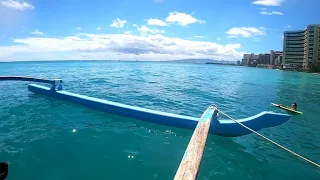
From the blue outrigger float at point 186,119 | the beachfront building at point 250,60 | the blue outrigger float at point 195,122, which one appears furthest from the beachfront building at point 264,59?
the blue outrigger float at point 186,119

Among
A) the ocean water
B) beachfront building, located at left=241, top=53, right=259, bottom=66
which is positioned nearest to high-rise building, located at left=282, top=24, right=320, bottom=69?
beachfront building, located at left=241, top=53, right=259, bottom=66

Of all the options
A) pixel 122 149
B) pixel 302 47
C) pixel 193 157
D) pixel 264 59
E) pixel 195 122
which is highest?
pixel 302 47

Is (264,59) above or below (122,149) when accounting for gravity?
above

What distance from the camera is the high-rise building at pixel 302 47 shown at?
9731cm

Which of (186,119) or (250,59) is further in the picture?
(250,59)

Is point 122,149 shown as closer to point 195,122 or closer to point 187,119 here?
point 187,119

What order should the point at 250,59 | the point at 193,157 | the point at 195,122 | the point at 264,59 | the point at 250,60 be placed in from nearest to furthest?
1. the point at 193,157
2. the point at 195,122
3. the point at 264,59
4. the point at 250,60
5. the point at 250,59

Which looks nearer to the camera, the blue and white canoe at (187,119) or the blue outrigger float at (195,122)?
the blue outrigger float at (195,122)

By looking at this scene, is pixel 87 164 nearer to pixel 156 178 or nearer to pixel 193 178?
pixel 156 178

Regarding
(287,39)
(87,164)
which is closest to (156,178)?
(87,164)

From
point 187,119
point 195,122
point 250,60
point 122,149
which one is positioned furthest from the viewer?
point 250,60

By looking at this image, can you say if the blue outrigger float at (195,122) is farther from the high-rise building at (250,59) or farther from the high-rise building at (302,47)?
the high-rise building at (250,59)

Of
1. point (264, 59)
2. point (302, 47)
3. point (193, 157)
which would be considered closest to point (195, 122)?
point (193, 157)

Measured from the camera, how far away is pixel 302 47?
11088 cm
